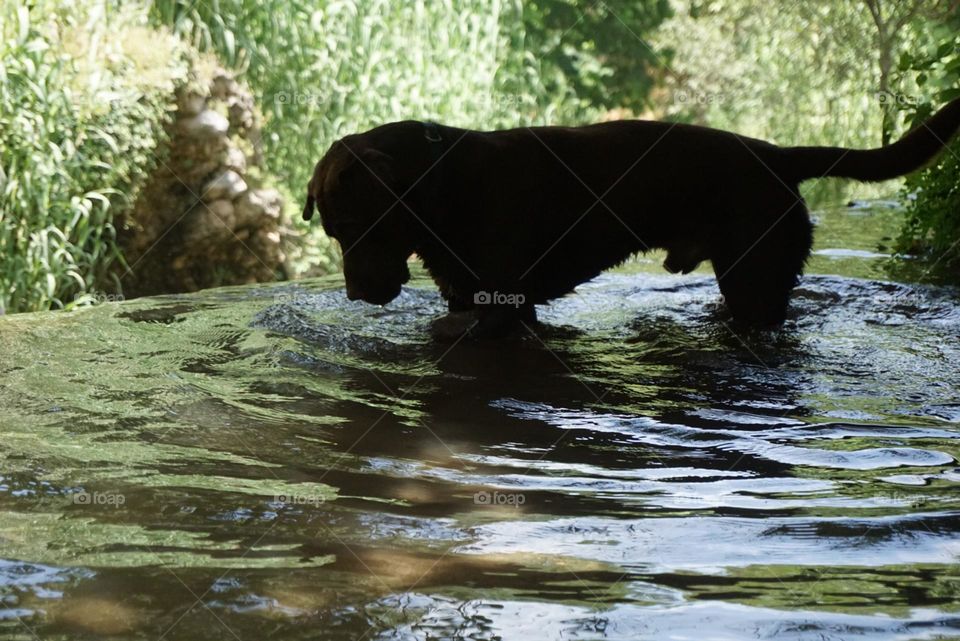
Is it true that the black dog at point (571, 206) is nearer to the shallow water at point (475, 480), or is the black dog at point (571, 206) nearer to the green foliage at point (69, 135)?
the shallow water at point (475, 480)

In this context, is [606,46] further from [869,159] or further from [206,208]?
[869,159]

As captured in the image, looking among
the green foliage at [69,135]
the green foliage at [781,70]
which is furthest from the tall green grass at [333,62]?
the green foliage at [781,70]

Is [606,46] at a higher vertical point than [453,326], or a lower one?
higher

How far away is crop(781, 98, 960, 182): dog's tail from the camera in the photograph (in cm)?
480

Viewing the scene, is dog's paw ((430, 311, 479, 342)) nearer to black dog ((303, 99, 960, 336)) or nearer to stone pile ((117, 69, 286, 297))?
black dog ((303, 99, 960, 336))

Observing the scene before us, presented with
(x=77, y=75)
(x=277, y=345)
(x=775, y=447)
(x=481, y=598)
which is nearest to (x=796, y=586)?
(x=481, y=598)

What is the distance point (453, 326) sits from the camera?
4.96 meters

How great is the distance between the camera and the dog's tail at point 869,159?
480 cm

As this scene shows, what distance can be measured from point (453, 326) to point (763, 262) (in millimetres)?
1457

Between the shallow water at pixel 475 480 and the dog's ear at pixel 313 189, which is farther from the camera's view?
the dog's ear at pixel 313 189

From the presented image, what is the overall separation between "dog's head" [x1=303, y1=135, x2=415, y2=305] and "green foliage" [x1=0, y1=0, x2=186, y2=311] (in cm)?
312

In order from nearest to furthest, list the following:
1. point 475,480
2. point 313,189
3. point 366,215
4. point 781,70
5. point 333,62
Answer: point 475,480 < point 366,215 < point 313,189 < point 333,62 < point 781,70

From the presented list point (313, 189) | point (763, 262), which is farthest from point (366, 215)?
point (763, 262)

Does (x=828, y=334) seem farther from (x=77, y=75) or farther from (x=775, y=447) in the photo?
(x=77, y=75)
